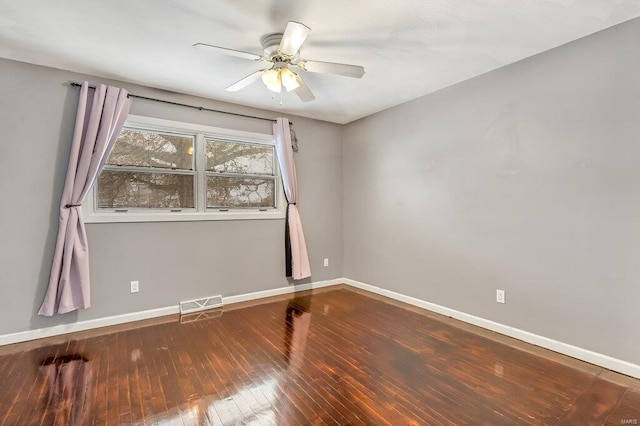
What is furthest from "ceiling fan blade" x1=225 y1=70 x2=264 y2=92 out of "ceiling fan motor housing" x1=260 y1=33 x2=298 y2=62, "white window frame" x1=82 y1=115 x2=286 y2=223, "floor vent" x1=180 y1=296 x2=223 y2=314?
"floor vent" x1=180 y1=296 x2=223 y2=314

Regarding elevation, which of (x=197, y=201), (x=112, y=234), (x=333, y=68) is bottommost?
(x=112, y=234)

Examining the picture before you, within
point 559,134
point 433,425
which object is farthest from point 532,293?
point 433,425

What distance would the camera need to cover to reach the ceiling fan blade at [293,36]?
1878mm

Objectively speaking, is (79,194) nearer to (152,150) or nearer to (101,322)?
(152,150)

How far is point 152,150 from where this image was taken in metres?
3.50

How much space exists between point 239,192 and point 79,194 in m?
1.69

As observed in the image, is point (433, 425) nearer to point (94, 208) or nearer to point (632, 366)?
point (632, 366)

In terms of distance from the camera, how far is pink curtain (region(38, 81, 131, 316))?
2.82 m

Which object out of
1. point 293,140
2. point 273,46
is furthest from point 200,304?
point 273,46

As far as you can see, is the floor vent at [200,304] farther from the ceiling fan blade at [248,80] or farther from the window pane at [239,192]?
the ceiling fan blade at [248,80]

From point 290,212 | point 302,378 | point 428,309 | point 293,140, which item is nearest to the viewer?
point 302,378

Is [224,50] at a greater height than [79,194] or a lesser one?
greater

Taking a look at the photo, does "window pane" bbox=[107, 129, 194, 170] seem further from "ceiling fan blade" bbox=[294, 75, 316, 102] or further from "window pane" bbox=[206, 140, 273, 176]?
"ceiling fan blade" bbox=[294, 75, 316, 102]

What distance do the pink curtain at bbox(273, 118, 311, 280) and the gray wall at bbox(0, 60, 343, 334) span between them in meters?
0.15
